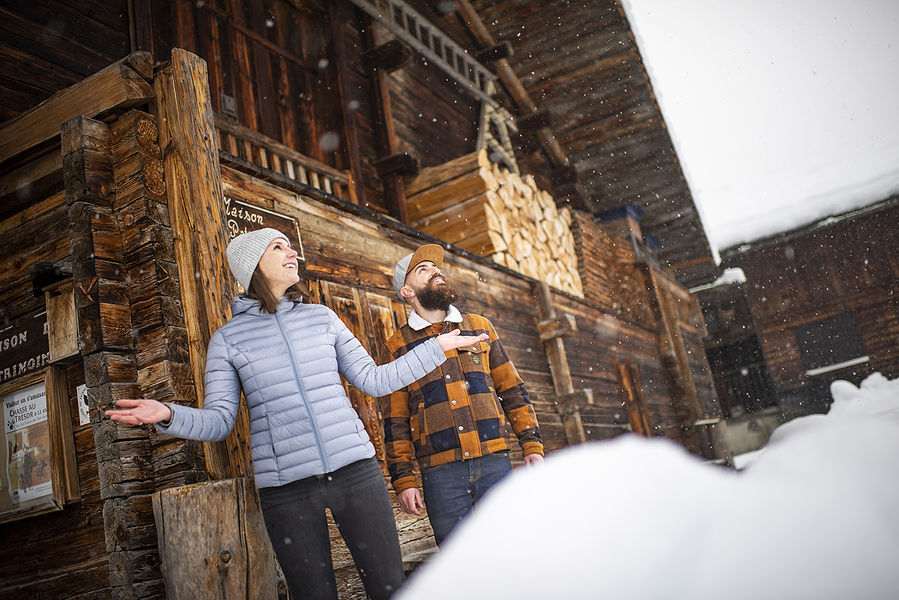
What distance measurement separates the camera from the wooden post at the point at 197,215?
3.09 m

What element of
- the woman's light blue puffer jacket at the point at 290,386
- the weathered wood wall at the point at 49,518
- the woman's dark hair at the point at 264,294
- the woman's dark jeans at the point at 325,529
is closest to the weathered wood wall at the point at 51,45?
the weathered wood wall at the point at 49,518

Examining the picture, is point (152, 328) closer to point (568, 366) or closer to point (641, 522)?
point (641, 522)

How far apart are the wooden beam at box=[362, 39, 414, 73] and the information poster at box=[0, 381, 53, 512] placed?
18.2 feet

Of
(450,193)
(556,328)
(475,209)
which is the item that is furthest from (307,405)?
(450,193)

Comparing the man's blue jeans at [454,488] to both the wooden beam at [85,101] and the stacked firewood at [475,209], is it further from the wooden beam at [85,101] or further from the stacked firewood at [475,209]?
the stacked firewood at [475,209]

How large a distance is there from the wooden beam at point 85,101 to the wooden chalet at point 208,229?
0.01 metres

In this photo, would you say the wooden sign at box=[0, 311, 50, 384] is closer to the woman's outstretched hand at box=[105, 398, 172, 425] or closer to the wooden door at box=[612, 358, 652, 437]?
the woman's outstretched hand at box=[105, 398, 172, 425]

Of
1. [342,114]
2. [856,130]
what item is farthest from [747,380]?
[856,130]

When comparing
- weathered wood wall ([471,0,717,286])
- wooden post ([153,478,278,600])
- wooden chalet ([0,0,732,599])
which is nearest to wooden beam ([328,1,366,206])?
wooden chalet ([0,0,732,599])

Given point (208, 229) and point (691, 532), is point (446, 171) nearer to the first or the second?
point (208, 229)

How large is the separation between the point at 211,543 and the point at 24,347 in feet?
6.14

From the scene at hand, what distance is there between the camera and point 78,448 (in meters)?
3.41

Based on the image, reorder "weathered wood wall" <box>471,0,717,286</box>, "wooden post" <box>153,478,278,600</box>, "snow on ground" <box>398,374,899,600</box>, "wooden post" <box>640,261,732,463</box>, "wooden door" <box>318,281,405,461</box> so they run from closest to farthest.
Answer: "wooden post" <box>153,478,278,600</box> < "snow on ground" <box>398,374,899,600</box> < "wooden door" <box>318,281,405,461</box> < "weathered wood wall" <box>471,0,717,286</box> < "wooden post" <box>640,261,732,463</box>

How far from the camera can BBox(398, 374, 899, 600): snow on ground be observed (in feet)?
8.62
